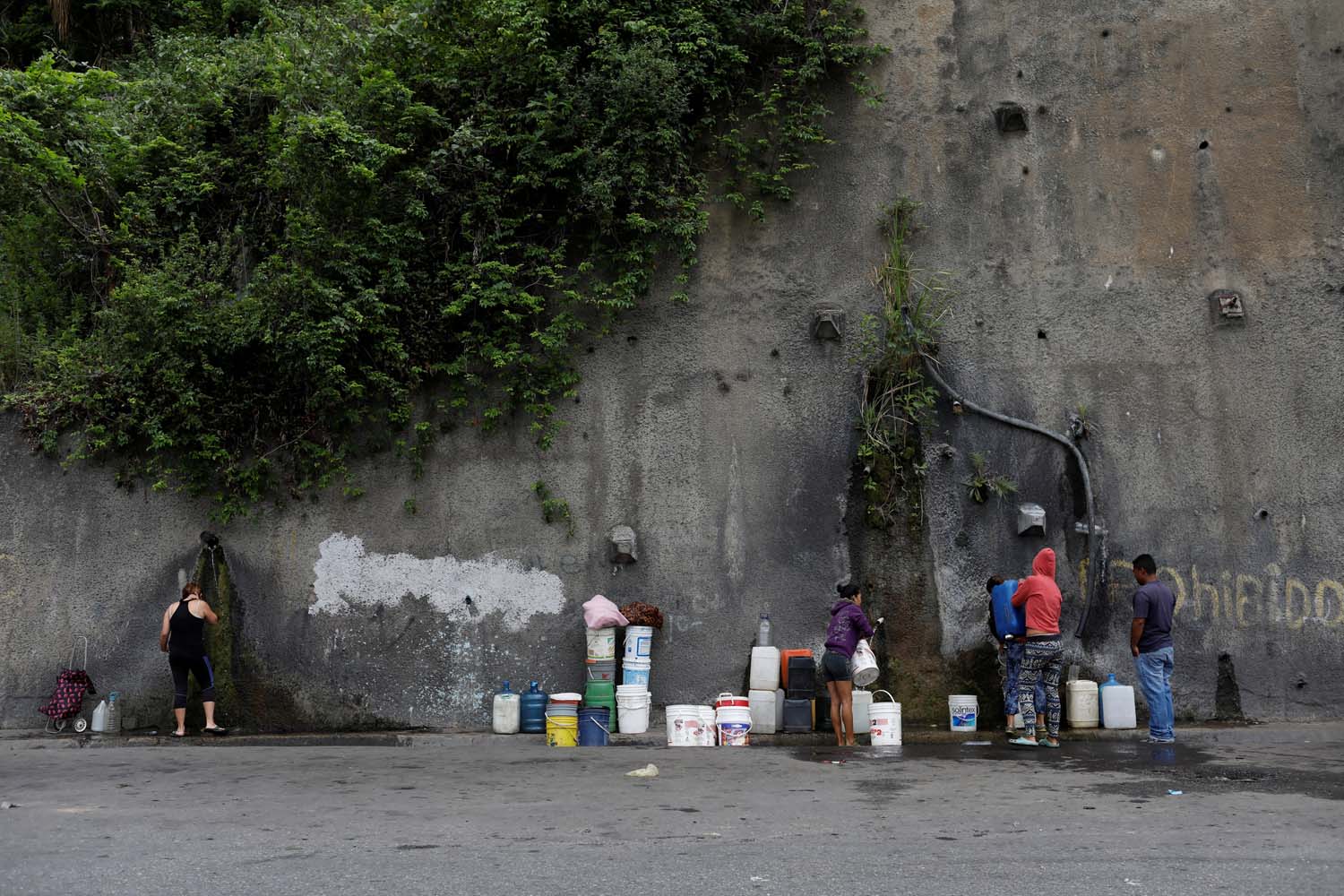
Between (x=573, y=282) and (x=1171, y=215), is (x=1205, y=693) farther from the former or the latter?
(x=573, y=282)

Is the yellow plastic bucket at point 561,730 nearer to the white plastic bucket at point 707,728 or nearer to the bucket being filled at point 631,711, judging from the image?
the bucket being filled at point 631,711

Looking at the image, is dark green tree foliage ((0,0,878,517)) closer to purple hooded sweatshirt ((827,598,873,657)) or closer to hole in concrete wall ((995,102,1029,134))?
hole in concrete wall ((995,102,1029,134))

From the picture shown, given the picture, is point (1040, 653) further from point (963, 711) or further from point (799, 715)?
point (799, 715)

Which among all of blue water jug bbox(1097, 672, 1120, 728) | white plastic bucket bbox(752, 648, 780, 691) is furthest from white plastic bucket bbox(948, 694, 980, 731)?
white plastic bucket bbox(752, 648, 780, 691)

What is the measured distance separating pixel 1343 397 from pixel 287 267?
11.0 m

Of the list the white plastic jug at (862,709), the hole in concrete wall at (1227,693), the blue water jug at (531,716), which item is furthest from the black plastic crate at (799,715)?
the hole in concrete wall at (1227,693)

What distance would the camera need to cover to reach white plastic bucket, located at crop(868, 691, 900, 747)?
10.4m

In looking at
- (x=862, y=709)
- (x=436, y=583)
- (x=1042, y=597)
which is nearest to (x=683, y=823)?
(x=862, y=709)

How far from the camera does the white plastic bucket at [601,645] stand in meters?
11.1

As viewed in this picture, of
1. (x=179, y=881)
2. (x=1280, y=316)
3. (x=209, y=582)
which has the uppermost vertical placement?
(x=1280, y=316)

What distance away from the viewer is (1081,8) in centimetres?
1266

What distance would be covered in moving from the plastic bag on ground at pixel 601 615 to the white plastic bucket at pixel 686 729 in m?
1.10

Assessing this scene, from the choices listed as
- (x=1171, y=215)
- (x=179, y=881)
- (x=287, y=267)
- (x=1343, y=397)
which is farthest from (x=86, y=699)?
(x=1343, y=397)

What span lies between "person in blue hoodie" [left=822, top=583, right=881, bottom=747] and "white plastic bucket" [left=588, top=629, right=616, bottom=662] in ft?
6.88
